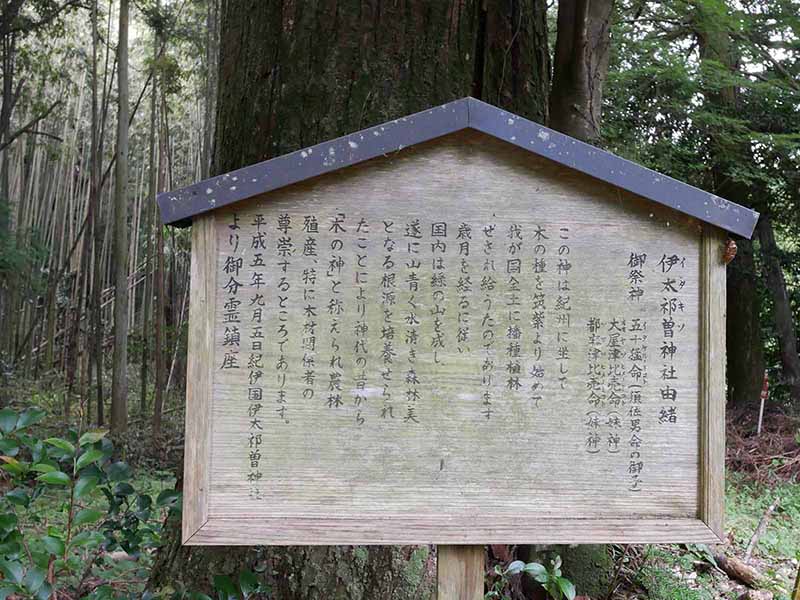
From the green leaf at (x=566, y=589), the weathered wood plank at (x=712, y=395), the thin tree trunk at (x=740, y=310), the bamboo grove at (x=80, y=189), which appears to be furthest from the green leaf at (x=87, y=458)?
the thin tree trunk at (x=740, y=310)

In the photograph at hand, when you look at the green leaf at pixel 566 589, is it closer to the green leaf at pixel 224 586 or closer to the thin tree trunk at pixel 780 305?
the green leaf at pixel 224 586

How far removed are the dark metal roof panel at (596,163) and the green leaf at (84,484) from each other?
4.14 ft

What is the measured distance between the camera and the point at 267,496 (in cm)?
149

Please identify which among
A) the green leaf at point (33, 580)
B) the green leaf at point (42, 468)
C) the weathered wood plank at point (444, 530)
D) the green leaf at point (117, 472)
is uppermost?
the green leaf at point (42, 468)

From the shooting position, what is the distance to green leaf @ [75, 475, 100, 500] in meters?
1.70

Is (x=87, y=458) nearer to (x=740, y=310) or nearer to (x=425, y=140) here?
(x=425, y=140)

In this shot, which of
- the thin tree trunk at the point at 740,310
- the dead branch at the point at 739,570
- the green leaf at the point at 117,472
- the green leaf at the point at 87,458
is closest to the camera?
the green leaf at the point at 87,458

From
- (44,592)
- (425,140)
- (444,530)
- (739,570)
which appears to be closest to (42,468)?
(44,592)

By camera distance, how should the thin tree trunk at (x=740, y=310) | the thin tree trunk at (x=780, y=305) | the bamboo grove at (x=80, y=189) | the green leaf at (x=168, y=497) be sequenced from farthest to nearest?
the thin tree trunk at (x=780, y=305)
the thin tree trunk at (x=740, y=310)
the bamboo grove at (x=80, y=189)
the green leaf at (x=168, y=497)

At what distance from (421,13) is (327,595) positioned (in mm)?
1829

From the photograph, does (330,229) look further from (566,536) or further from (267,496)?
(566,536)

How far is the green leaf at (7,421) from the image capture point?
5.57 feet

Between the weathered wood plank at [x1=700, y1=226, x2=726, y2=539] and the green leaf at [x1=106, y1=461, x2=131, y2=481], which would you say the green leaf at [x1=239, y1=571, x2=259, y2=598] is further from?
the weathered wood plank at [x1=700, y1=226, x2=726, y2=539]

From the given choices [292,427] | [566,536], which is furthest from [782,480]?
[292,427]
